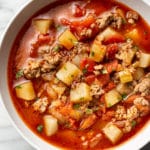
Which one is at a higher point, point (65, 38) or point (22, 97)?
point (65, 38)

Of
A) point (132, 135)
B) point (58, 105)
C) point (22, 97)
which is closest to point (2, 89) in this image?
point (22, 97)

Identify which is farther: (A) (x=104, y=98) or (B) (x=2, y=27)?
(B) (x=2, y=27)

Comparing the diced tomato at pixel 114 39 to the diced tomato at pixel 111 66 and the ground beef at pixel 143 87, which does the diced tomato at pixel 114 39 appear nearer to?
the diced tomato at pixel 111 66

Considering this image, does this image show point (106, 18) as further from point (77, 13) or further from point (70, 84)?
point (70, 84)

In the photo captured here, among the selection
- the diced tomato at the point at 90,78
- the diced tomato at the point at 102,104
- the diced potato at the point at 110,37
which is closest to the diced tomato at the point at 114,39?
the diced potato at the point at 110,37

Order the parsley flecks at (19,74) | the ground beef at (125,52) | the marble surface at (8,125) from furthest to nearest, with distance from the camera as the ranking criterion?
1. the marble surface at (8,125)
2. the parsley flecks at (19,74)
3. the ground beef at (125,52)
